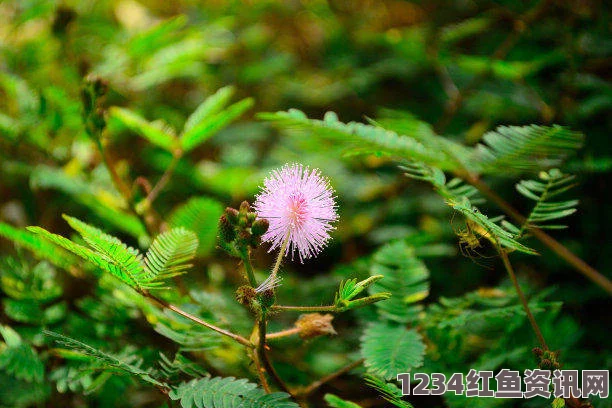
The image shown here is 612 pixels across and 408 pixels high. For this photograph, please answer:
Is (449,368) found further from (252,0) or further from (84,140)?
(252,0)

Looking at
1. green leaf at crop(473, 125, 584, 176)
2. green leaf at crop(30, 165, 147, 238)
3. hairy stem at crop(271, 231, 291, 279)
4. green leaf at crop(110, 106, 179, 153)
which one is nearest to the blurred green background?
green leaf at crop(30, 165, 147, 238)

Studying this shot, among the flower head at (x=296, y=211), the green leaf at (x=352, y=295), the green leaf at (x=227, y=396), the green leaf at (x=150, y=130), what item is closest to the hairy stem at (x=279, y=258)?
the flower head at (x=296, y=211)

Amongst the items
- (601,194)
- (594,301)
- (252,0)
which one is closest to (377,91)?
(252,0)

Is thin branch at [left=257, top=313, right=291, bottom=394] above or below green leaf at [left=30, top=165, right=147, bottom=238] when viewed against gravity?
below

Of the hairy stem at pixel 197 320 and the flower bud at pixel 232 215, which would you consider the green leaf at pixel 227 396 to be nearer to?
the hairy stem at pixel 197 320

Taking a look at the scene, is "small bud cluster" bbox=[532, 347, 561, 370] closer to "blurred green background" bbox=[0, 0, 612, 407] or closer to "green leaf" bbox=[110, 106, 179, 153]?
"blurred green background" bbox=[0, 0, 612, 407]

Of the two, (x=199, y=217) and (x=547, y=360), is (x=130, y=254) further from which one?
(x=547, y=360)

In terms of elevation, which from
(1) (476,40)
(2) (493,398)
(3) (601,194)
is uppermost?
(1) (476,40)
